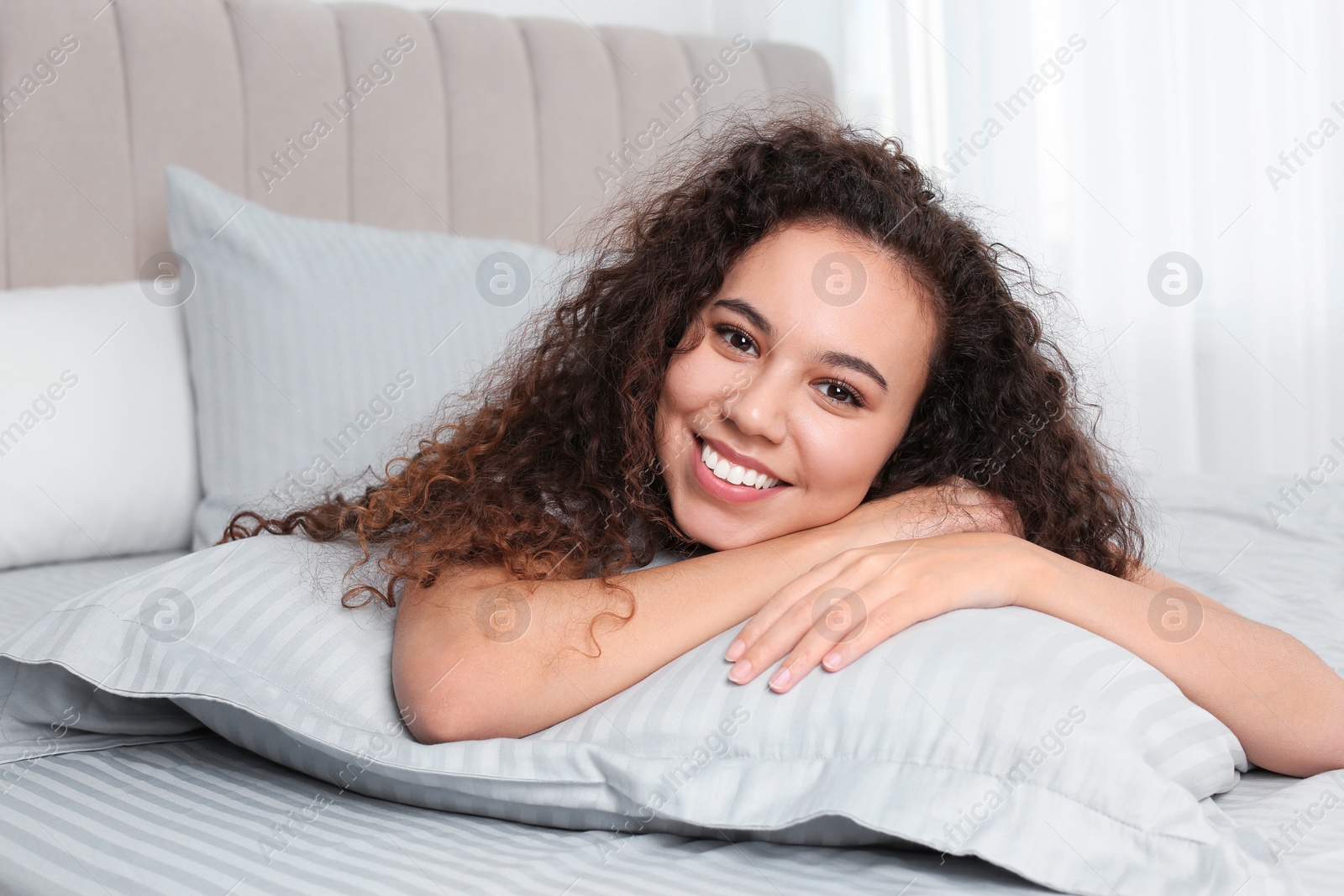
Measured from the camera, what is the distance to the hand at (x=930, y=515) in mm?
1087

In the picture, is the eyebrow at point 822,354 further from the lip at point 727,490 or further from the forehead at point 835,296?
the lip at point 727,490

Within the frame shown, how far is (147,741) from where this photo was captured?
1030mm

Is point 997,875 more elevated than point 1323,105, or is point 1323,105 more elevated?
point 1323,105

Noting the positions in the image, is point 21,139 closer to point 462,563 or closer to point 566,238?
point 566,238

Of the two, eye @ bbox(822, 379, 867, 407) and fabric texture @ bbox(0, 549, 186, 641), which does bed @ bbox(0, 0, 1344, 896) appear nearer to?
fabric texture @ bbox(0, 549, 186, 641)

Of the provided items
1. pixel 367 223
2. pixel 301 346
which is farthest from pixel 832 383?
pixel 367 223

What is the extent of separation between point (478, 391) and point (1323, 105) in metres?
2.01

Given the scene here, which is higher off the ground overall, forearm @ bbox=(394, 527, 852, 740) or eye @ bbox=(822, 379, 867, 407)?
eye @ bbox=(822, 379, 867, 407)

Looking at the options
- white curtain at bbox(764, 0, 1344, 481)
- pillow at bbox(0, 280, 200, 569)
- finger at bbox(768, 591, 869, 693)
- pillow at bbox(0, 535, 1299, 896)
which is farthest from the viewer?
white curtain at bbox(764, 0, 1344, 481)

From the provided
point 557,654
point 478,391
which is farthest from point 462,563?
point 478,391

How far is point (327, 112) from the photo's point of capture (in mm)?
2188

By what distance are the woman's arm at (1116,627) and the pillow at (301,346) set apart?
936 millimetres

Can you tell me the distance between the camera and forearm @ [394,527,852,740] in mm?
888

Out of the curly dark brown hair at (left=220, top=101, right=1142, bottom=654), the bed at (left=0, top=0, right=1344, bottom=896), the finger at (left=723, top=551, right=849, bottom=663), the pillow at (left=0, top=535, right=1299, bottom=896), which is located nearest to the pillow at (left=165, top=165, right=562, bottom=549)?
the bed at (left=0, top=0, right=1344, bottom=896)
